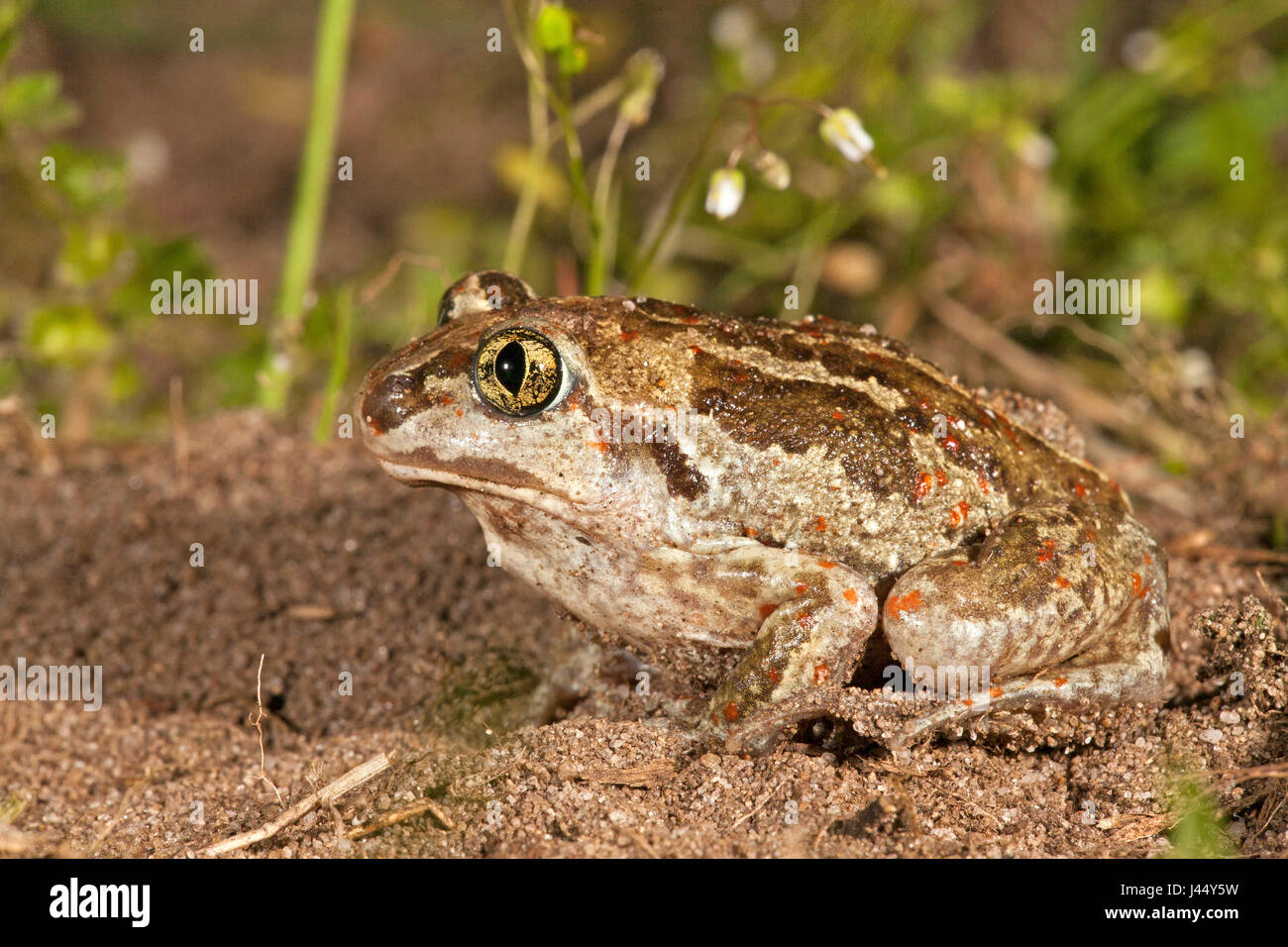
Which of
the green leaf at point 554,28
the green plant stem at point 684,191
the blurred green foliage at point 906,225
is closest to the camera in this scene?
the green leaf at point 554,28

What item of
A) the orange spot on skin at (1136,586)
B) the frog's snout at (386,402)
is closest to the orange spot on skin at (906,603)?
the orange spot on skin at (1136,586)

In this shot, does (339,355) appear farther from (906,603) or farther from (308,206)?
(906,603)

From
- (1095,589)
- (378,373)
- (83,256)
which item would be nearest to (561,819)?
(378,373)

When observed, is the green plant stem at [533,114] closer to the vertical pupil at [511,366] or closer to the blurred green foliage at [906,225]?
the blurred green foliage at [906,225]

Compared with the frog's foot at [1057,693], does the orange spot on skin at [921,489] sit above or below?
above

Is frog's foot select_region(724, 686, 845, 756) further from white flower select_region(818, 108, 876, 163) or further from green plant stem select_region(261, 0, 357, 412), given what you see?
green plant stem select_region(261, 0, 357, 412)

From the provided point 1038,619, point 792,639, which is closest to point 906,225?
point 1038,619
